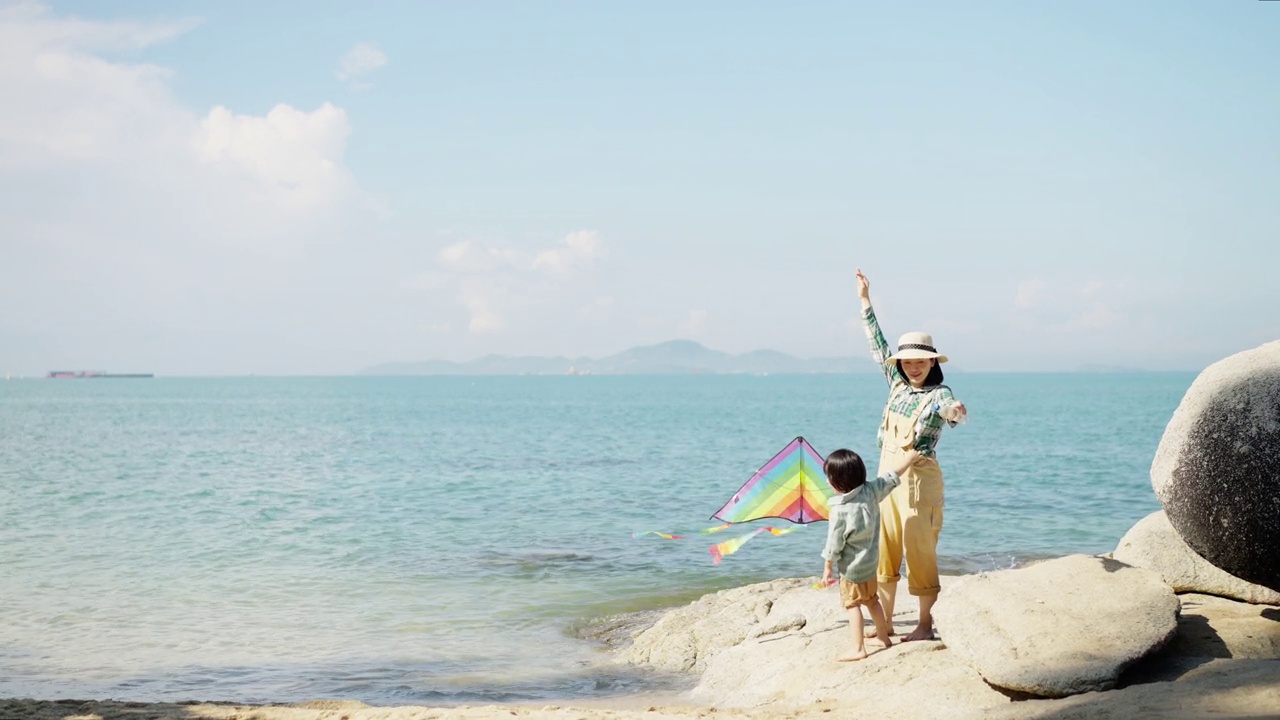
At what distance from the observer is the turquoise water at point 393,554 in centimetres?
972

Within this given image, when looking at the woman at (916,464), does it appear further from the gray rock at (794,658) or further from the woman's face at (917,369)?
the gray rock at (794,658)

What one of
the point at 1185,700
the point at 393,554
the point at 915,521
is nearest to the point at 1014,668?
the point at 1185,700

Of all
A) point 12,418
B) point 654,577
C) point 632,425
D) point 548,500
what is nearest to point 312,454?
point 548,500

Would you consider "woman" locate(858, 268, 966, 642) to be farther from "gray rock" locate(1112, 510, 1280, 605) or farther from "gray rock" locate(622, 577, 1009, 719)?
"gray rock" locate(1112, 510, 1280, 605)

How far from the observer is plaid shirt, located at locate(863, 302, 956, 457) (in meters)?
6.76

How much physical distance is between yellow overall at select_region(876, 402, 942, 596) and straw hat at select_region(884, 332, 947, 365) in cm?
34

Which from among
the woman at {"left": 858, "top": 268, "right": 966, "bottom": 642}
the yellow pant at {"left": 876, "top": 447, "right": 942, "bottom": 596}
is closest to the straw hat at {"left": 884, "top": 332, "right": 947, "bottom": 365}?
the woman at {"left": 858, "top": 268, "right": 966, "bottom": 642}

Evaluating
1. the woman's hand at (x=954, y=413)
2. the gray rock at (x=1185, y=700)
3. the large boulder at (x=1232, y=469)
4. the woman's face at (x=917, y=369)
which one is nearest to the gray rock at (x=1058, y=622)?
the gray rock at (x=1185, y=700)

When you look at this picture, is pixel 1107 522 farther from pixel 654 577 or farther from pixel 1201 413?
pixel 1201 413

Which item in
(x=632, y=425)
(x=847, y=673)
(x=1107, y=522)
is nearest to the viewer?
(x=847, y=673)

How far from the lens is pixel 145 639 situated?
10938mm

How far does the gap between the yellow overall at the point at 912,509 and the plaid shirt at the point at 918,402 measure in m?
0.04

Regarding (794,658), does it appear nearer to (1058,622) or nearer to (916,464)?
(916,464)

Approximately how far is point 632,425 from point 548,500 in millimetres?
38544
